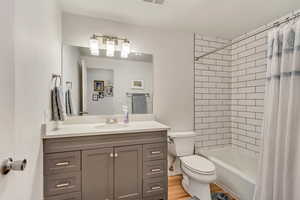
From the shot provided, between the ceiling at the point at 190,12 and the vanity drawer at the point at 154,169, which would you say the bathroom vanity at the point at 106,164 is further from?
the ceiling at the point at 190,12

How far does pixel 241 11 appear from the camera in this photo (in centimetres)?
192

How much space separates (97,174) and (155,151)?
648mm

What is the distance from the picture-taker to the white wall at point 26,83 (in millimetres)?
626

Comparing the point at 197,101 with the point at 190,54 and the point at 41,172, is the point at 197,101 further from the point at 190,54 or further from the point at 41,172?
the point at 41,172

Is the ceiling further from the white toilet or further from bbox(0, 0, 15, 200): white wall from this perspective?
the white toilet

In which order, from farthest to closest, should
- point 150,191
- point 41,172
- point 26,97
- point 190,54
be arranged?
1. point 190,54
2. point 150,191
3. point 41,172
4. point 26,97

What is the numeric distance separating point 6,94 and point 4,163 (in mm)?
263

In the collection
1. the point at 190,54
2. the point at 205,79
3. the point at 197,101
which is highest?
the point at 190,54

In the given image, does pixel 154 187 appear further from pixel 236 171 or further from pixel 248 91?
pixel 248 91

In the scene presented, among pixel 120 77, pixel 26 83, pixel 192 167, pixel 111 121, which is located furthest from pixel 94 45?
pixel 192 167

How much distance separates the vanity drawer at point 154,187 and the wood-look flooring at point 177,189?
253mm

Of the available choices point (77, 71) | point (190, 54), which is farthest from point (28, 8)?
point (190, 54)

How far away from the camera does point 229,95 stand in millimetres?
2762

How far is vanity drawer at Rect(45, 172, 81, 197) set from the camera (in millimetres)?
1401
